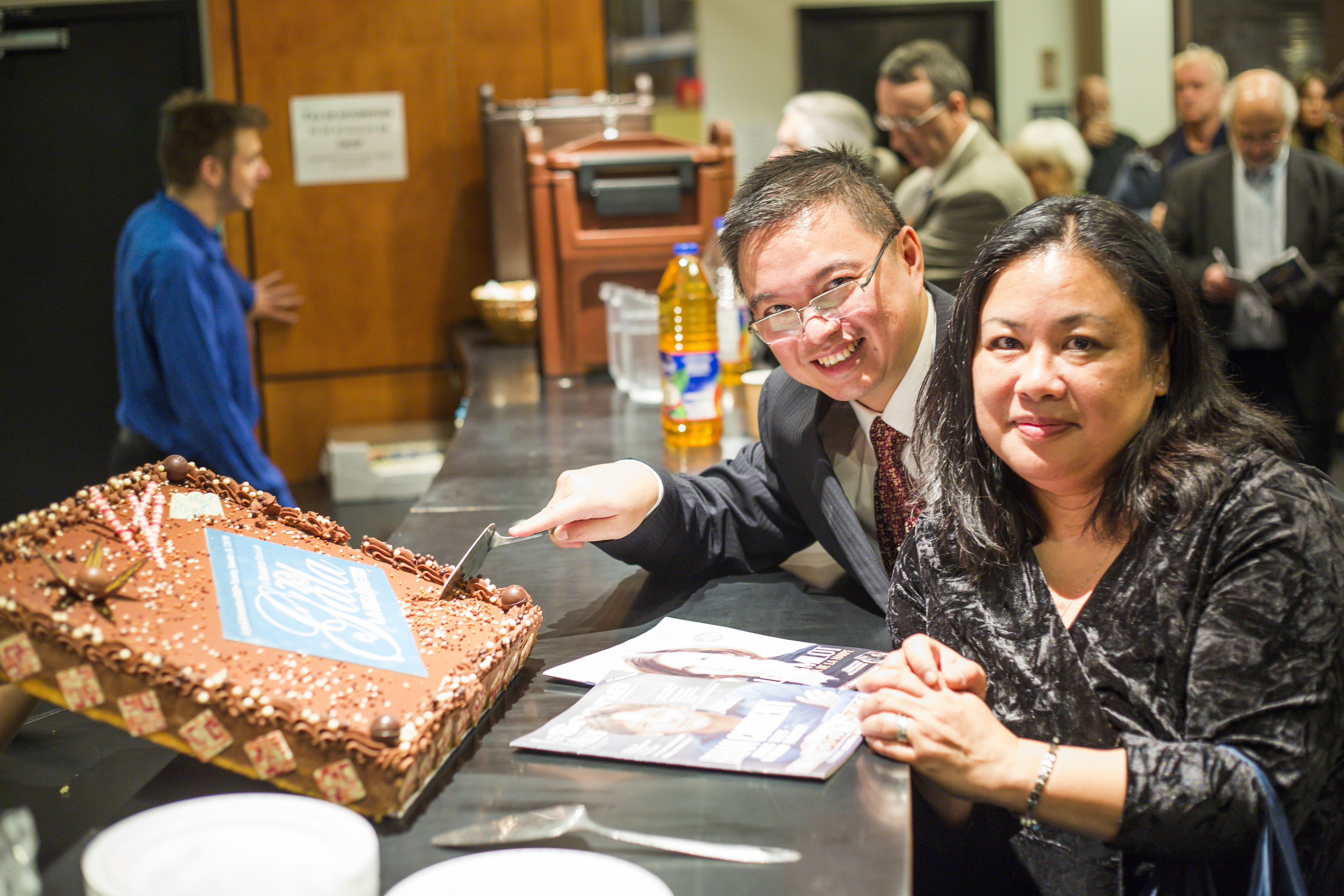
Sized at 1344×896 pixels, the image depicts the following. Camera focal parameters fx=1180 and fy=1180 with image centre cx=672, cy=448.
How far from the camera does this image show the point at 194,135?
354 centimetres

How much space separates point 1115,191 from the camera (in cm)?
558

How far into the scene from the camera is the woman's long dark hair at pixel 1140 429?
→ 3.84ft

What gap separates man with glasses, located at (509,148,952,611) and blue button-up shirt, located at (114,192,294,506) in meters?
1.93

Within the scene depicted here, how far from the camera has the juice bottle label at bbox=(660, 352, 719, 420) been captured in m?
2.41

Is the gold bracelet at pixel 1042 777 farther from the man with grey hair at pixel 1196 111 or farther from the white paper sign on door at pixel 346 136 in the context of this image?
the white paper sign on door at pixel 346 136

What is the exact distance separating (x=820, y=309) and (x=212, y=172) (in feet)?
8.35

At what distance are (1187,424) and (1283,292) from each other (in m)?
2.79

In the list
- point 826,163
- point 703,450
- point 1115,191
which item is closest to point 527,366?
point 703,450

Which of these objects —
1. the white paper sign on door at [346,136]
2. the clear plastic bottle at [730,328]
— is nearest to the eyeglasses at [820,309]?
the clear plastic bottle at [730,328]

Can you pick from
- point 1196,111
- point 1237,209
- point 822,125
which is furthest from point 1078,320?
point 1196,111

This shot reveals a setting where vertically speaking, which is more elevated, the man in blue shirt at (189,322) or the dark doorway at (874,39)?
the dark doorway at (874,39)

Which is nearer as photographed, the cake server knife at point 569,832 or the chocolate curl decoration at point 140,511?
the cake server knife at point 569,832

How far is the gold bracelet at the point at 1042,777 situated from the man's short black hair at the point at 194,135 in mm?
3185

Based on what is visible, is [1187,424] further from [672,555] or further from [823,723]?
[672,555]
